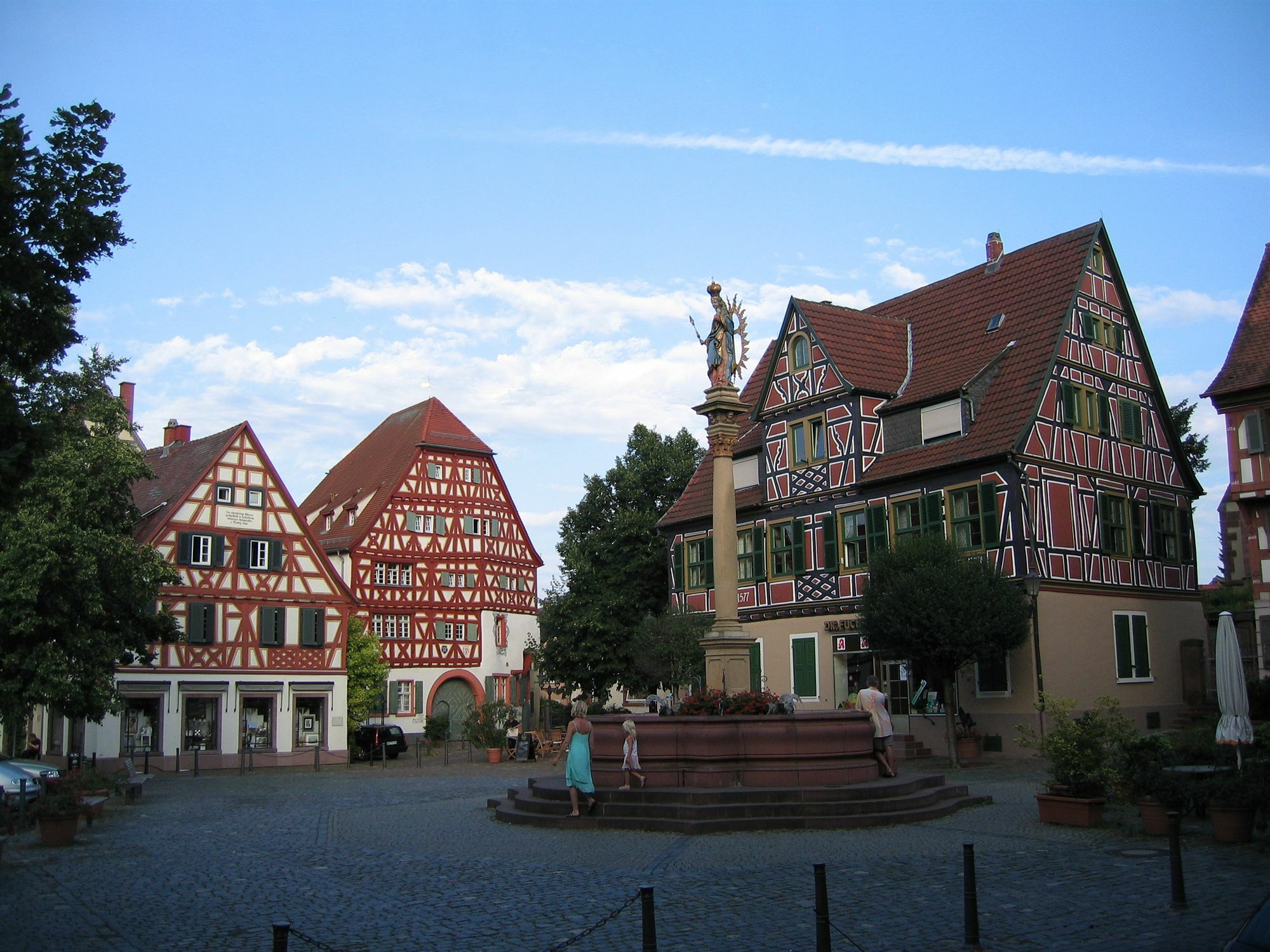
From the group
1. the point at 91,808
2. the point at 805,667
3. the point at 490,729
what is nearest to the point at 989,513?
the point at 805,667

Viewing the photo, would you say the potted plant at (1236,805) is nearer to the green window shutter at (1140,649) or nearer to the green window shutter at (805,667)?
the green window shutter at (1140,649)

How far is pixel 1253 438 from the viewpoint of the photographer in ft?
101

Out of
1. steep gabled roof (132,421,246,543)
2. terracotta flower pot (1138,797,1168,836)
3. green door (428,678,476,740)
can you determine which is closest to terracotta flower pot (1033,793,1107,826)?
terracotta flower pot (1138,797,1168,836)

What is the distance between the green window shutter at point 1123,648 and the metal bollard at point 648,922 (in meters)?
26.9

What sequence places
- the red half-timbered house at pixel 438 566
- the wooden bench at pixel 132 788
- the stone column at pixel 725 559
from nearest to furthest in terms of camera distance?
the stone column at pixel 725 559, the wooden bench at pixel 132 788, the red half-timbered house at pixel 438 566

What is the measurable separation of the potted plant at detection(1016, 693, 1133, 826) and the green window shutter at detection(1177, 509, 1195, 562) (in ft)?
68.4

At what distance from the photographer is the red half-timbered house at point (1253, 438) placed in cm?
3052

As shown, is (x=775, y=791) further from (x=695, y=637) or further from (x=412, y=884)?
(x=695, y=637)

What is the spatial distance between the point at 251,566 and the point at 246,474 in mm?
3103

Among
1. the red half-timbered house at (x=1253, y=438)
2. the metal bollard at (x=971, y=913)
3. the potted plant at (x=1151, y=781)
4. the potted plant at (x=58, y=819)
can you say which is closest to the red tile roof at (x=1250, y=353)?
the red half-timbered house at (x=1253, y=438)

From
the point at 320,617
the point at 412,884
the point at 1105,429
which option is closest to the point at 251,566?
the point at 320,617

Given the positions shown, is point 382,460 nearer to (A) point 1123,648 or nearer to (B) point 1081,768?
(A) point 1123,648

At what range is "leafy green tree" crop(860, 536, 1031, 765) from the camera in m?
27.8

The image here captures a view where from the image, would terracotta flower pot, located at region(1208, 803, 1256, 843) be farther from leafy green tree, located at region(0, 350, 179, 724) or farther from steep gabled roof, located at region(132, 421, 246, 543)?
steep gabled roof, located at region(132, 421, 246, 543)
